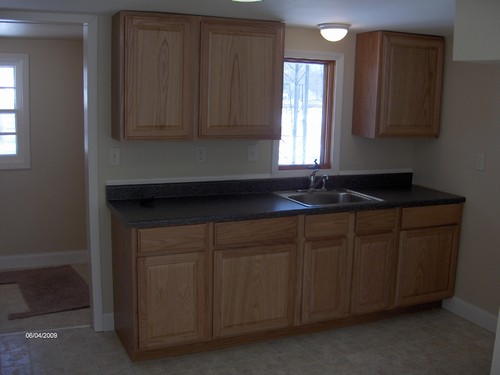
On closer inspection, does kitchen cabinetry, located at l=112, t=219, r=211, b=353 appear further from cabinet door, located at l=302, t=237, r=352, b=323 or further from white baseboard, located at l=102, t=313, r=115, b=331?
cabinet door, located at l=302, t=237, r=352, b=323

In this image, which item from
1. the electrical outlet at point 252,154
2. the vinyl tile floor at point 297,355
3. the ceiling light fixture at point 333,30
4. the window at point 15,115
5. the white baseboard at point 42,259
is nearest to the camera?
the vinyl tile floor at point 297,355

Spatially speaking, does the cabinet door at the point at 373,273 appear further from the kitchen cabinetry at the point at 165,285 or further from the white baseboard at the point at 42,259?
the white baseboard at the point at 42,259

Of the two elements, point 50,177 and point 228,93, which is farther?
point 50,177

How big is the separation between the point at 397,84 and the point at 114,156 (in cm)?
199

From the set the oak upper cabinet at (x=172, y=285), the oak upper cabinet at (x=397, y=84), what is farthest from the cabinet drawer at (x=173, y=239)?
the oak upper cabinet at (x=397, y=84)

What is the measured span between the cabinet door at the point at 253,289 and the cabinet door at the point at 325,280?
0.36 ft

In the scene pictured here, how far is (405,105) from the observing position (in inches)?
162

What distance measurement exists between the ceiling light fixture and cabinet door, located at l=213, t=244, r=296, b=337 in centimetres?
137

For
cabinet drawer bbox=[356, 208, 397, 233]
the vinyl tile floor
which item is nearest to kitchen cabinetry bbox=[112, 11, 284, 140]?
cabinet drawer bbox=[356, 208, 397, 233]

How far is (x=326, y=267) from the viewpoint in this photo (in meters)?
3.70

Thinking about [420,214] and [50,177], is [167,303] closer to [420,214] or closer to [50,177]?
[420,214]

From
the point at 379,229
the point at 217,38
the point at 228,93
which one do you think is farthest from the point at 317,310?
the point at 217,38

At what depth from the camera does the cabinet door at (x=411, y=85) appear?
4.00 meters

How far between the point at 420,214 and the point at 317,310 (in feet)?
3.19
